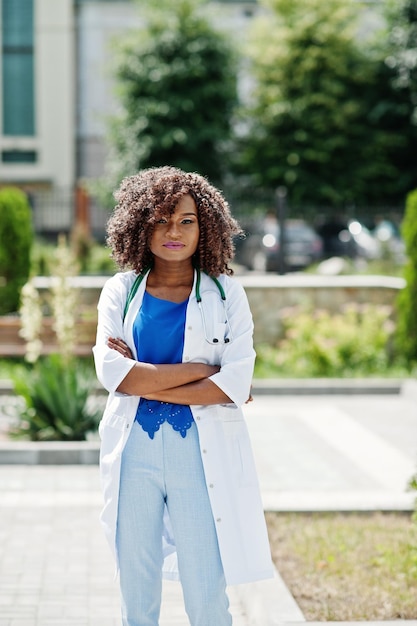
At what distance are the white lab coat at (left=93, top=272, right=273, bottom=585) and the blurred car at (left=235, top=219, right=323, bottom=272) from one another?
17.4 metres

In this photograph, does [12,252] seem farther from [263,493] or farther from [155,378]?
[155,378]

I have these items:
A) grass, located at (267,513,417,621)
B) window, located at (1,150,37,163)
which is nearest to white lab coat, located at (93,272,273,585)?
grass, located at (267,513,417,621)

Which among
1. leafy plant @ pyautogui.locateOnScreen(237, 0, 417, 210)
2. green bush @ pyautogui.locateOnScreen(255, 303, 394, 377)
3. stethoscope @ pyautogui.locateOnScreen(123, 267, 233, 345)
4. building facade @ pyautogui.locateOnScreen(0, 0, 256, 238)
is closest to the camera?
stethoscope @ pyautogui.locateOnScreen(123, 267, 233, 345)

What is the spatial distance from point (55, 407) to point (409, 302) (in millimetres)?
5576

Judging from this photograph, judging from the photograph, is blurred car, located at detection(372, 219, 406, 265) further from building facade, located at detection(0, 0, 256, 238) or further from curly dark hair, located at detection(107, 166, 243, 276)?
building facade, located at detection(0, 0, 256, 238)

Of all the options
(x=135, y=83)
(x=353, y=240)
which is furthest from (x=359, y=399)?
(x=135, y=83)

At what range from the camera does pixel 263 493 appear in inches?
267

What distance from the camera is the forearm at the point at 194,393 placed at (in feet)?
10.9

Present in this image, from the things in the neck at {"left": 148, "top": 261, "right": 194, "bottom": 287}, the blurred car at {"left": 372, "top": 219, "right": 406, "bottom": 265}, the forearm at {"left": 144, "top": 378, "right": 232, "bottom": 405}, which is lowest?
the blurred car at {"left": 372, "top": 219, "right": 406, "bottom": 265}

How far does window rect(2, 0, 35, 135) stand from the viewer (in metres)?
36.2

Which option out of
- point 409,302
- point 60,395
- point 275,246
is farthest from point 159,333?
point 275,246

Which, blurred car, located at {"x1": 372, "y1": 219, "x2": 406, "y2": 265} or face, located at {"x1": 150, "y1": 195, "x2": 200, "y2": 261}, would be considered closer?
face, located at {"x1": 150, "y1": 195, "x2": 200, "y2": 261}

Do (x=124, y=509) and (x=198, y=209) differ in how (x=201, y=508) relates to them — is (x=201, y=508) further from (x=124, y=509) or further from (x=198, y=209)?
(x=198, y=209)

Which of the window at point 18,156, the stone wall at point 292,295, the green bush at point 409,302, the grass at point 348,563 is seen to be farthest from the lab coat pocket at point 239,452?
the window at point 18,156
